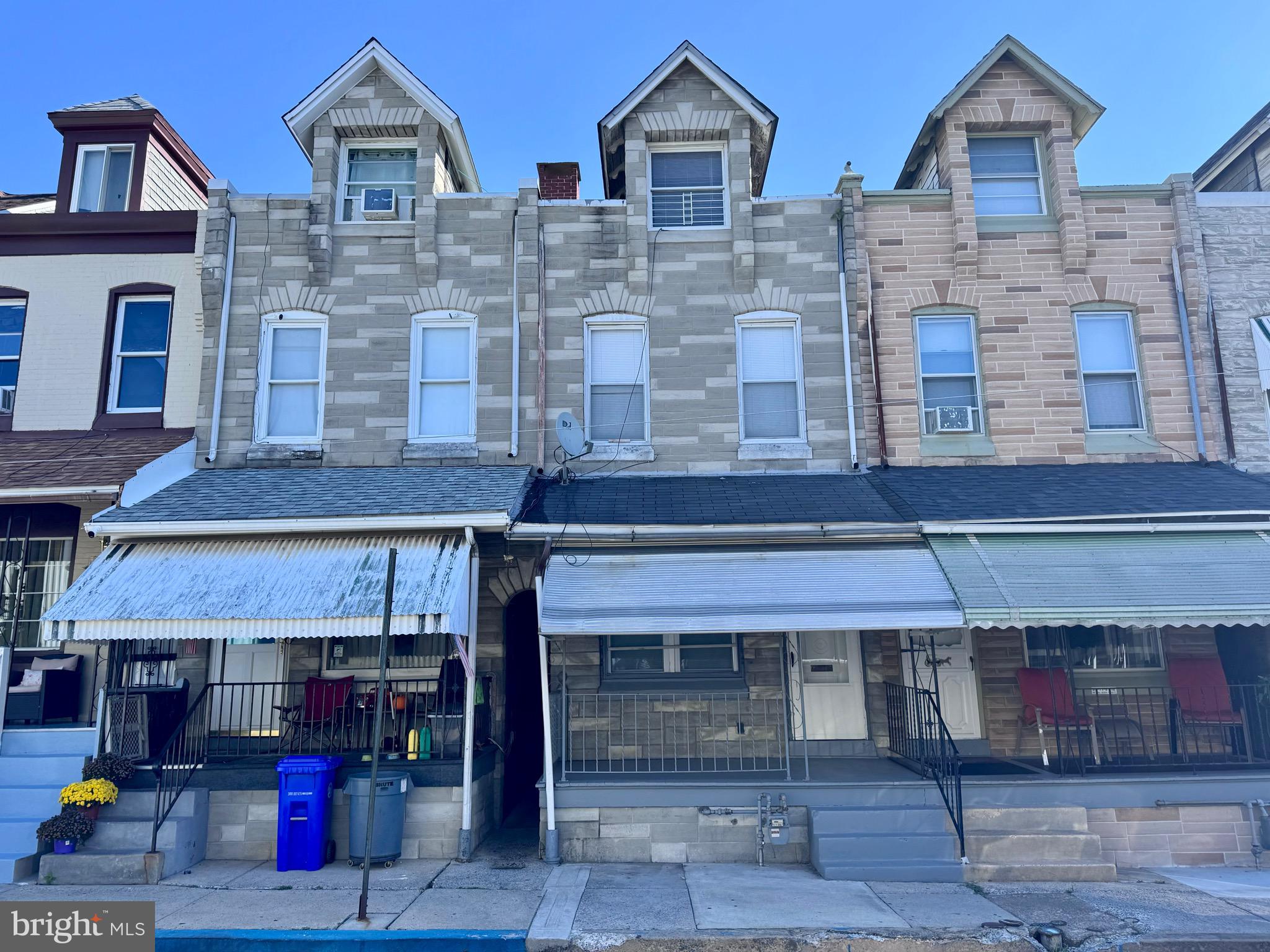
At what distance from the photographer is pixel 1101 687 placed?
10.5m

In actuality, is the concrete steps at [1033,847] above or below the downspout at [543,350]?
below

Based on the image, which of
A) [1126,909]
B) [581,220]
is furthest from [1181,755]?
[581,220]

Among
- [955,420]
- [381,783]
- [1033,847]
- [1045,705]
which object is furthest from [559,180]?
[1033,847]

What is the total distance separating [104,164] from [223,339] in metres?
4.15

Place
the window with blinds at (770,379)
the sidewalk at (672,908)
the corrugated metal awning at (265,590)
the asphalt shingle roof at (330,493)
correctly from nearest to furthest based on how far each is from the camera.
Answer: the sidewalk at (672,908) < the corrugated metal awning at (265,590) < the asphalt shingle roof at (330,493) < the window with blinds at (770,379)

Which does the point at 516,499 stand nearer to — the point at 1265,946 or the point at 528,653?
the point at 528,653

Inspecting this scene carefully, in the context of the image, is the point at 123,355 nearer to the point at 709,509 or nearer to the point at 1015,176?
the point at 709,509

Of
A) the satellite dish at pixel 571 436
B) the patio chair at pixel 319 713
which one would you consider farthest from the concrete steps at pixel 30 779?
the satellite dish at pixel 571 436

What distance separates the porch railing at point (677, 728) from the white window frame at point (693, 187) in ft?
20.8

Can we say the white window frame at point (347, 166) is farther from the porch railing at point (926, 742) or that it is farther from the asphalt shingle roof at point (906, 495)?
the porch railing at point (926, 742)

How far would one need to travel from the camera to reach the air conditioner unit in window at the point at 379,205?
11.9 metres

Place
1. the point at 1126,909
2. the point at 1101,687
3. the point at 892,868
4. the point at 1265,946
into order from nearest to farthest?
the point at 1265,946, the point at 1126,909, the point at 892,868, the point at 1101,687

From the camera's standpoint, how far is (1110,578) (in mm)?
8953

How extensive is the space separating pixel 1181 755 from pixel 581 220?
9964mm
